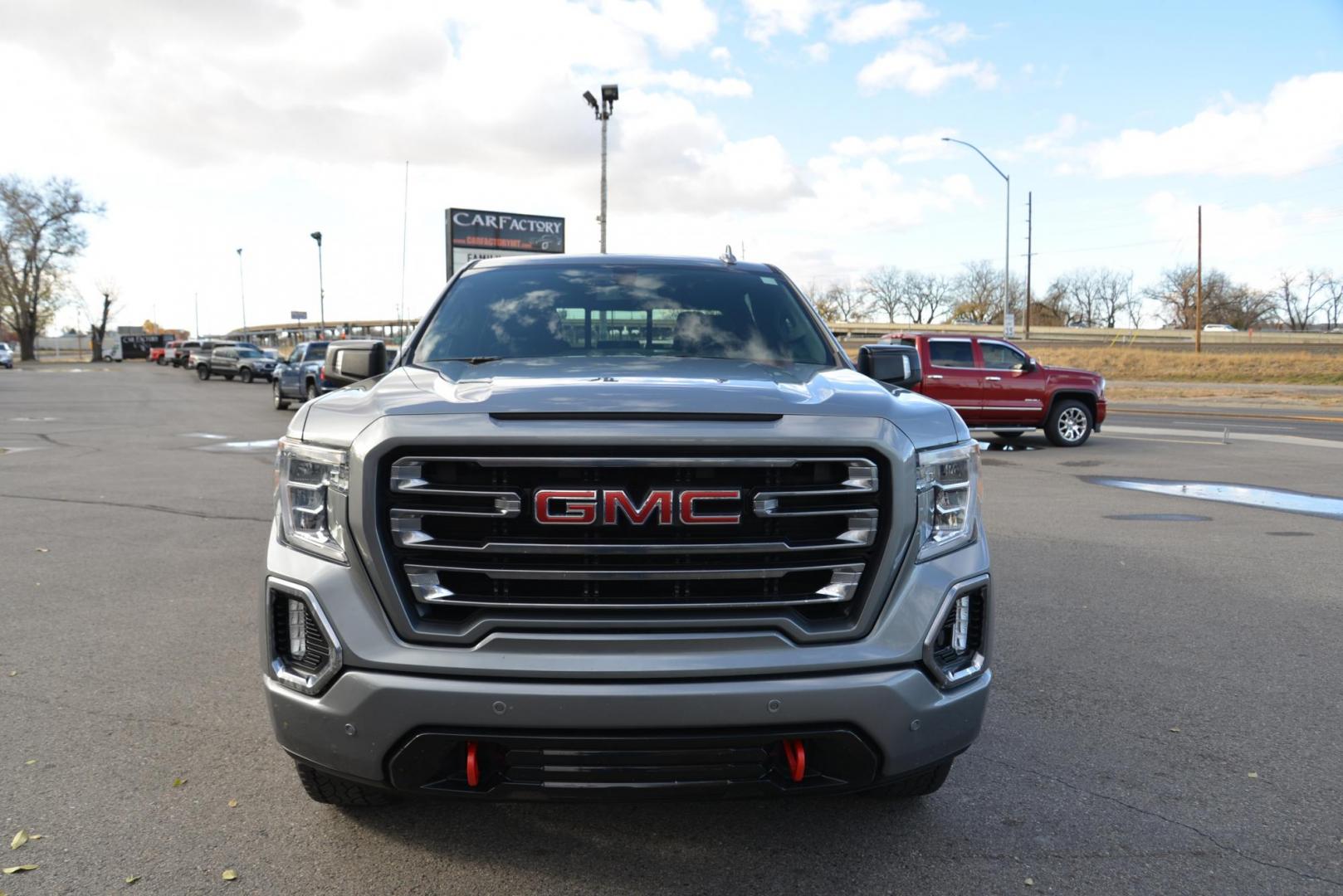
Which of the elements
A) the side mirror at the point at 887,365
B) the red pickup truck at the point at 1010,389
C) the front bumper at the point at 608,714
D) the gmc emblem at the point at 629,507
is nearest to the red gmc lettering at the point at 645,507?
the gmc emblem at the point at 629,507

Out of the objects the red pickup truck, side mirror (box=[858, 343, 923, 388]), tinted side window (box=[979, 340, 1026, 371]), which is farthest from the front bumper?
tinted side window (box=[979, 340, 1026, 371])

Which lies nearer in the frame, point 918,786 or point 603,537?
point 603,537

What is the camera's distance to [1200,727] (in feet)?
13.5

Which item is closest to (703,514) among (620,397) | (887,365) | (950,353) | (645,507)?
(645,507)

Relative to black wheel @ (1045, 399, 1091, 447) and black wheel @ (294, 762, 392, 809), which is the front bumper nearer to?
black wheel @ (294, 762, 392, 809)

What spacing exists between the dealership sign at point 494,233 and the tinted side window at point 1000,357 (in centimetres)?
2916

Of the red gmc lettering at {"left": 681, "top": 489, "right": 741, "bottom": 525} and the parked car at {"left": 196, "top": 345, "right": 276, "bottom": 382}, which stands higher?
the parked car at {"left": 196, "top": 345, "right": 276, "bottom": 382}

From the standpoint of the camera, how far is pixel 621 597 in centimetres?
270

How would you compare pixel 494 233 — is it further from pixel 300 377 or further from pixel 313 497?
pixel 313 497

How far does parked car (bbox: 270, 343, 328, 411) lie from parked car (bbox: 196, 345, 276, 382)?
2211 cm

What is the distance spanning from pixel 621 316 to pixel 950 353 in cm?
1337

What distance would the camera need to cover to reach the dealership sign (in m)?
44.4

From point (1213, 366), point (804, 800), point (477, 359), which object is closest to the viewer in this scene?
point (804, 800)

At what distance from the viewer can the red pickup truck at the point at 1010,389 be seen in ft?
53.5
